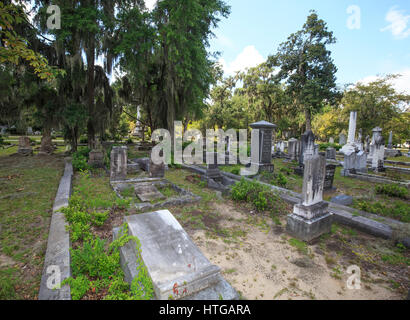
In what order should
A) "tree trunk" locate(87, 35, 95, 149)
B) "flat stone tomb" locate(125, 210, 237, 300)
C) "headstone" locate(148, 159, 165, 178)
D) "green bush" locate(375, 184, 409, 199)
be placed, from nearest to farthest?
"flat stone tomb" locate(125, 210, 237, 300)
"green bush" locate(375, 184, 409, 199)
"headstone" locate(148, 159, 165, 178)
"tree trunk" locate(87, 35, 95, 149)

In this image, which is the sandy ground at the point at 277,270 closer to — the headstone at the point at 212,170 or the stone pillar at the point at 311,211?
the stone pillar at the point at 311,211

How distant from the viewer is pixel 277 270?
3.03 metres

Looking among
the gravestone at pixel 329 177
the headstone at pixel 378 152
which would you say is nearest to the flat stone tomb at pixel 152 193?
the gravestone at pixel 329 177

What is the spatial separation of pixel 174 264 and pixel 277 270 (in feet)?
5.54

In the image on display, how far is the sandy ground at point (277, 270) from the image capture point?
2588 millimetres

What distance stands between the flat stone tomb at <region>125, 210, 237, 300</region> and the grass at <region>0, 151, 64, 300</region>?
1.39 metres

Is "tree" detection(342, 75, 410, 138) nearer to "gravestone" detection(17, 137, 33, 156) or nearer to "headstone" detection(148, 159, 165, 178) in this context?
"headstone" detection(148, 159, 165, 178)

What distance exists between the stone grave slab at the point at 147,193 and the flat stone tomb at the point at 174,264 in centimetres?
324

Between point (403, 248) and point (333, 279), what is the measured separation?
1960mm

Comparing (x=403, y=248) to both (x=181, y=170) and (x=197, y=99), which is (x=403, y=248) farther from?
(x=197, y=99)

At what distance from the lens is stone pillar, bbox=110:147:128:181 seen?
290 inches

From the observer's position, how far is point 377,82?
61.4 ft

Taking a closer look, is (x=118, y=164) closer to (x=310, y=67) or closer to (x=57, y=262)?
(x=57, y=262)

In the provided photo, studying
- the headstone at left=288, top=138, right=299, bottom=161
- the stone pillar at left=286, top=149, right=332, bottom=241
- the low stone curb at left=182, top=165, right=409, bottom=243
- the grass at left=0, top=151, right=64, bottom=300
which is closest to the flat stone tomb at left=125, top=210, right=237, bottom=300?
the grass at left=0, top=151, right=64, bottom=300
